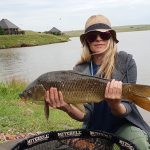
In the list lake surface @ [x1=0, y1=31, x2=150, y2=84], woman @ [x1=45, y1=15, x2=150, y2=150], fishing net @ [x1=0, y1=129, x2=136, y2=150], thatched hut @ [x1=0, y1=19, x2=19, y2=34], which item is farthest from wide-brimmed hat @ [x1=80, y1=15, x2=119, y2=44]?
thatched hut @ [x1=0, y1=19, x2=19, y2=34]

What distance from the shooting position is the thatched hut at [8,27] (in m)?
85.7

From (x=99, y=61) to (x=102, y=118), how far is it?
0.50 m

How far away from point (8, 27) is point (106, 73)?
84.0 meters

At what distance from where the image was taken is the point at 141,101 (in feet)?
9.94

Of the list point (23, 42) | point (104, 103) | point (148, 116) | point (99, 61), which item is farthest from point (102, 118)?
point (23, 42)

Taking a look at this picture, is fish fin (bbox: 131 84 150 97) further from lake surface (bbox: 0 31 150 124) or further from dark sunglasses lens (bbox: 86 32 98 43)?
lake surface (bbox: 0 31 150 124)

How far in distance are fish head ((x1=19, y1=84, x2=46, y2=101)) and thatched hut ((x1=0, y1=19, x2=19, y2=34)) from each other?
8264 centimetres

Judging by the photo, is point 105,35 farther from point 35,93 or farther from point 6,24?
point 6,24

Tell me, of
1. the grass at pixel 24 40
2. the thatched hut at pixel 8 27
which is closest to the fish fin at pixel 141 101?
the grass at pixel 24 40

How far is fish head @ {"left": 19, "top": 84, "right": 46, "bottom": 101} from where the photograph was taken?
3.23 meters

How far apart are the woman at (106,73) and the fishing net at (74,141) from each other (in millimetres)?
255

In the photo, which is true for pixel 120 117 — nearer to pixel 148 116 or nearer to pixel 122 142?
pixel 122 142

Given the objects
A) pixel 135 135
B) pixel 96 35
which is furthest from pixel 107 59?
pixel 135 135

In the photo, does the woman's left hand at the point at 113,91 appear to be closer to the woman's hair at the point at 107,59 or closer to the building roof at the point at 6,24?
the woman's hair at the point at 107,59
